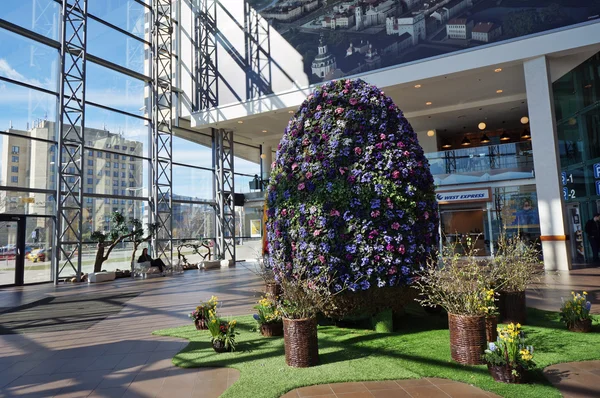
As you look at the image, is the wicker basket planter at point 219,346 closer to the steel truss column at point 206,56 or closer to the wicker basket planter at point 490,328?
the wicker basket planter at point 490,328

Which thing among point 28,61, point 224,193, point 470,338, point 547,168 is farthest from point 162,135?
point 470,338

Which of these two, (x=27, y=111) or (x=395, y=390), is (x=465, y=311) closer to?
(x=395, y=390)

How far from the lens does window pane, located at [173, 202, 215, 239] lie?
54.2 ft

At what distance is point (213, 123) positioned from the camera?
16.2m

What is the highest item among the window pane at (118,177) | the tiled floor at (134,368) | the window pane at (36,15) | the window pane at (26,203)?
the window pane at (36,15)

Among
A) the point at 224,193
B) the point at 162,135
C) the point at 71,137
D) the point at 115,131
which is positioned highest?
the point at 162,135

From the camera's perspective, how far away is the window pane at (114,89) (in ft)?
44.9

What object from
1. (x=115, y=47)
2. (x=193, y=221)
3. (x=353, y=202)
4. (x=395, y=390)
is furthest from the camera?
(x=193, y=221)

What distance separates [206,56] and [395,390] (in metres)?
16.6

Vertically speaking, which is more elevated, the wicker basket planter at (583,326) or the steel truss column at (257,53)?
the steel truss column at (257,53)

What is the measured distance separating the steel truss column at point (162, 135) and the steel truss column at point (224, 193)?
2.26m

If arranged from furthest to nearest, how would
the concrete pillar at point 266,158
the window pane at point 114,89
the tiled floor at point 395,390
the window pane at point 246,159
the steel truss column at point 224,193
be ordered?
1. the concrete pillar at point 266,158
2. the window pane at point 246,159
3. the steel truss column at point 224,193
4. the window pane at point 114,89
5. the tiled floor at point 395,390

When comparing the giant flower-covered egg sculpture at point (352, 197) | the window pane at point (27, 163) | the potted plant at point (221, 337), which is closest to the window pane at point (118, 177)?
the window pane at point (27, 163)

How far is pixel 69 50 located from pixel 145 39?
4121 mm
